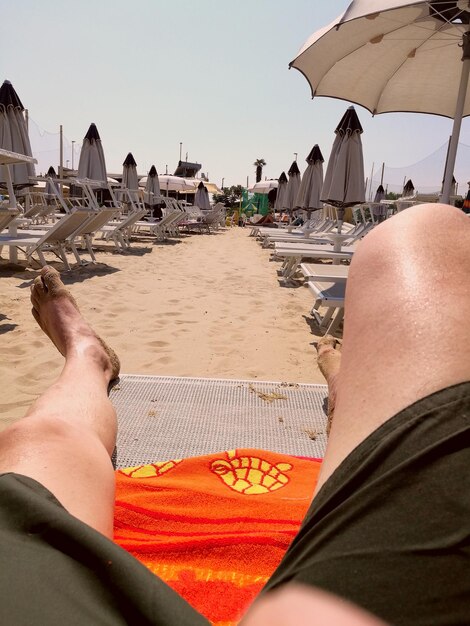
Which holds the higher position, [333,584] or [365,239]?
[365,239]

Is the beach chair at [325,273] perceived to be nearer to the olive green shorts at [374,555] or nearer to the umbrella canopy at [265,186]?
the olive green shorts at [374,555]

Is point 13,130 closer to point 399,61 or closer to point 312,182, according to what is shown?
point 312,182

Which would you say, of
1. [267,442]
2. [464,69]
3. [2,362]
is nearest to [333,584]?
[267,442]

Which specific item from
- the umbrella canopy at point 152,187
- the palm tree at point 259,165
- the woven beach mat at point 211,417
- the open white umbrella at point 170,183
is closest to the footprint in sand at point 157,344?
the woven beach mat at point 211,417

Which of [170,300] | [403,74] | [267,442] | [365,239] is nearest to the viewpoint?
[365,239]

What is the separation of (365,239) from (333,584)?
1.85 feet

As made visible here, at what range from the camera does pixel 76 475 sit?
0.93 meters

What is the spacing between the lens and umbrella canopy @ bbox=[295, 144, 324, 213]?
11641 millimetres

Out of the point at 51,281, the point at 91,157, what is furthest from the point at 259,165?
the point at 51,281

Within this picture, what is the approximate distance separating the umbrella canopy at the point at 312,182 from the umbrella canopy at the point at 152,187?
6104 millimetres

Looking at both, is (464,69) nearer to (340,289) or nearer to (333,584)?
(340,289)

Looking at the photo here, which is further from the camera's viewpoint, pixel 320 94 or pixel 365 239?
pixel 320 94

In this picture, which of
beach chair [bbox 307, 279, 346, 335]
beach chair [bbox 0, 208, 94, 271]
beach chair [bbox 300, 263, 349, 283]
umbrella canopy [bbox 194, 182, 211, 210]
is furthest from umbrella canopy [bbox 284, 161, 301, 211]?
beach chair [bbox 307, 279, 346, 335]

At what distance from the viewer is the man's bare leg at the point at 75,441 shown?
880 millimetres
